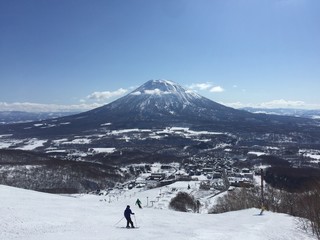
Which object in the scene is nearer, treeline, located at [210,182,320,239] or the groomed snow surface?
the groomed snow surface

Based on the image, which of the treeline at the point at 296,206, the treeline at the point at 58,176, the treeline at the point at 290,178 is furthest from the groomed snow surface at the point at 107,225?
the treeline at the point at 58,176

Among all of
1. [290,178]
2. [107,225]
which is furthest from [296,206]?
[290,178]

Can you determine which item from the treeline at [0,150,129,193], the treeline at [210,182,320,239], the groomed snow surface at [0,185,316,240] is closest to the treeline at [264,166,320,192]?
the treeline at [210,182,320,239]

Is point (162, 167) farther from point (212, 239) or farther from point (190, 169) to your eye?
point (212, 239)

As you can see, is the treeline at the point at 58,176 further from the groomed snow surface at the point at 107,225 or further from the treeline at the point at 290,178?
the groomed snow surface at the point at 107,225

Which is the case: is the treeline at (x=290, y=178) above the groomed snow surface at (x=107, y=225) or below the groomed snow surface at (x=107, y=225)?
below

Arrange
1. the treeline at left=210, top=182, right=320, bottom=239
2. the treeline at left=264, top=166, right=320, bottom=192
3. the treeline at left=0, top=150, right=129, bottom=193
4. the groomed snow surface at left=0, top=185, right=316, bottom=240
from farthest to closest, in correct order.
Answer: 1. the treeline at left=0, top=150, right=129, bottom=193
2. the treeline at left=264, top=166, right=320, bottom=192
3. the treeline at left=210, top=182, right=320, bottom=239
4. the groomed snow surface at left=0, top=185, right=316, bottom=240

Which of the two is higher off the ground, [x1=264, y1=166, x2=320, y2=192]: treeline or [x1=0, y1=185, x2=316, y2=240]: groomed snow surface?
[x1=0, y1=185, x2=316, y2=240]: groomed snow surface

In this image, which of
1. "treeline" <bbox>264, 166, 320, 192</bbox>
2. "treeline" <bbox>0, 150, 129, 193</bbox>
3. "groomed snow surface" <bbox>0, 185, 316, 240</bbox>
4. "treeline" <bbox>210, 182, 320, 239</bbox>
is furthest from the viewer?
"treeline" <bbox>0, 150, 129, 193</bbox>

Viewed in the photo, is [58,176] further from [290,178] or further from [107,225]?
[107,225]

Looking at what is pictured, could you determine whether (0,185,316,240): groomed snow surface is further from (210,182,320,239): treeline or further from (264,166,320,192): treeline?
(264,166,320,192): treeline

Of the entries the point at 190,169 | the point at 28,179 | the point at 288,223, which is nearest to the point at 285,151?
the point at 190,169
